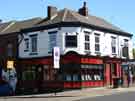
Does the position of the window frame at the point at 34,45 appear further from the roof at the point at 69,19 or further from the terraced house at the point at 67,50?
the roof at the point at 69,19

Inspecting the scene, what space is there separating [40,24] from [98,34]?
671 cm

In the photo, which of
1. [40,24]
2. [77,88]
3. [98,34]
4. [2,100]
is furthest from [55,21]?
[2,100]

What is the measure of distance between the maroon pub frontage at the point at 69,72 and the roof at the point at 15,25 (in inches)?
176

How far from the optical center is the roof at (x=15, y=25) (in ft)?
152

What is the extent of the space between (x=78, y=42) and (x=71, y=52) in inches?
53.2

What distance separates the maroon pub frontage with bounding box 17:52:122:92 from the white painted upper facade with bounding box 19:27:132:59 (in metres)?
0.66

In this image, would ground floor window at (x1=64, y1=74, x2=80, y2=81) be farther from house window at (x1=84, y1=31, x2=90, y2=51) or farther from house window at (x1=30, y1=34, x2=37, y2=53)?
house window at (x1=30, y1=34, x2=37, y2=53)

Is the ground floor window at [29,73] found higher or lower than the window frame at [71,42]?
lower

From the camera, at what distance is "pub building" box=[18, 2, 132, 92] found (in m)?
39.1

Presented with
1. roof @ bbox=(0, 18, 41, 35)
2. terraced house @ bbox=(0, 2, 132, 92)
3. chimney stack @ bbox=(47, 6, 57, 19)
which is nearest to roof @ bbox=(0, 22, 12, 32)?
roof @ bbox=(0, 18, 41, 35)

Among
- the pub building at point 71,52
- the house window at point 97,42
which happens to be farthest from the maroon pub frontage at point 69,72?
the house window at point 97,42

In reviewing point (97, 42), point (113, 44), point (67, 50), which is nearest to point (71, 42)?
point (67, 50)

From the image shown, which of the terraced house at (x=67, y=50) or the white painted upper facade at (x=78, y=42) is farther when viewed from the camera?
the white painted upper facade at (x=78, y=42)

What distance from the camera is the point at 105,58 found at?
42.1 metres
